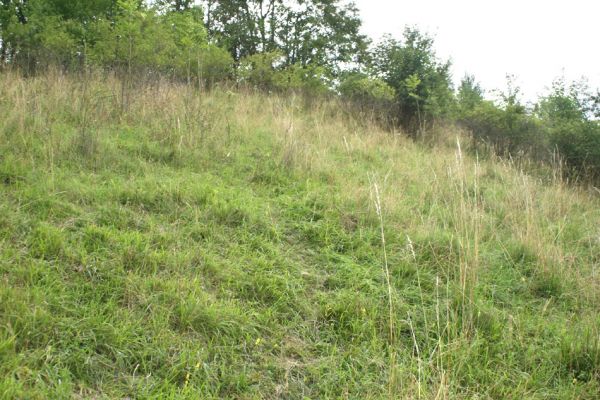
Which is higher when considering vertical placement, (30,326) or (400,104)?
(400,104)

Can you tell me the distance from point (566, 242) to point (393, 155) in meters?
3.19

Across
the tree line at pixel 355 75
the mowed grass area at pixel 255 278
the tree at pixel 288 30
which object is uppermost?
the tree at pixel 288 30

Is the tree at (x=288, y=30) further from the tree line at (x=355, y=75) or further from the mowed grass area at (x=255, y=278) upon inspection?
the mowed grass area at (x=255, y=278)

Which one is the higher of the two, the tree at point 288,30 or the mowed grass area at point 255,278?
the tree at point 288,30

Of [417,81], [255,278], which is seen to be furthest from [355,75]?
[255,278]

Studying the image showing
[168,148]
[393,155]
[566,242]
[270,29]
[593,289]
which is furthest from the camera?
[270,29]

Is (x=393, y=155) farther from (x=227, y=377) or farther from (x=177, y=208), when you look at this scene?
(x=227, y=377)

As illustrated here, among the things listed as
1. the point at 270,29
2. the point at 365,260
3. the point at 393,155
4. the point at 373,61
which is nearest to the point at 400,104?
the point at 373,61

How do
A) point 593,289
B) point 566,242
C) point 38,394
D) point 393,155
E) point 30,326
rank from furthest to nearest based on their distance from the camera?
point 393,155
point 566,242
point 593,289
point 30,326
point 38,394

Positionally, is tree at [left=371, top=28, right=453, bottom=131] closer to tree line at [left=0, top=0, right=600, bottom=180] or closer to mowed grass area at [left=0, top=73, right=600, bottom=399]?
tree line at [left=0, top=0, right=600, bottom=180]

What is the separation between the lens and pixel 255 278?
3.07 m

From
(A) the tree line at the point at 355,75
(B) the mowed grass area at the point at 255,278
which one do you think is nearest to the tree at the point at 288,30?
(A) the tree line at the point at 355,75

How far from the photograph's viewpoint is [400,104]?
10766 mm

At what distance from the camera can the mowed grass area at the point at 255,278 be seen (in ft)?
7.45
